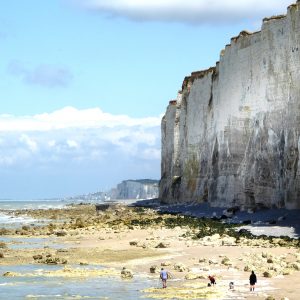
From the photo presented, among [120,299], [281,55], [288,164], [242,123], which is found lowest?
[120,299]

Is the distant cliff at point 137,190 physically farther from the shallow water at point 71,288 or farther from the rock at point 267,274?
the rock at point 267,274

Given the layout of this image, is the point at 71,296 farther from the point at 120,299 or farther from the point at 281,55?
the point at 281,55

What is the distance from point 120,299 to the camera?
15.9 metres

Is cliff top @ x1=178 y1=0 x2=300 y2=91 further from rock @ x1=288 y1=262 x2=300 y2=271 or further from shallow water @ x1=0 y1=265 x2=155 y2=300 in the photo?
shallow water @ x1=0 y1=265 x2=155 y2=300

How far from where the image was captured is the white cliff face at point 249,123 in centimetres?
3788

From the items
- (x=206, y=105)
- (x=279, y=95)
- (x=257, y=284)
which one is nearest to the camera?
(x=257, y=284)

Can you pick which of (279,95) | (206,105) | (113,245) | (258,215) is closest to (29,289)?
(113,245)

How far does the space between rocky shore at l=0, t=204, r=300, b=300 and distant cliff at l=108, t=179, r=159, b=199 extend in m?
119

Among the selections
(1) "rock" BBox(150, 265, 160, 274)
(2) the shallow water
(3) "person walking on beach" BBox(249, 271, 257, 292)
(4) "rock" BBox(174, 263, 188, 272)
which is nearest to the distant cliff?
(4) "rock" BBox(174, 263, 188, 272)

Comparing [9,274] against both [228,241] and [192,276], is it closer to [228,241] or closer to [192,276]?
[192,276]

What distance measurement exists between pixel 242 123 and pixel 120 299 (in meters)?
32.0

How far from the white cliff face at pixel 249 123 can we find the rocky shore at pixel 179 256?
222 inches

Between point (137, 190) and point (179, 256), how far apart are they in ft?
460

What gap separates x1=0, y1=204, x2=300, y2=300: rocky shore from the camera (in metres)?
16.8
